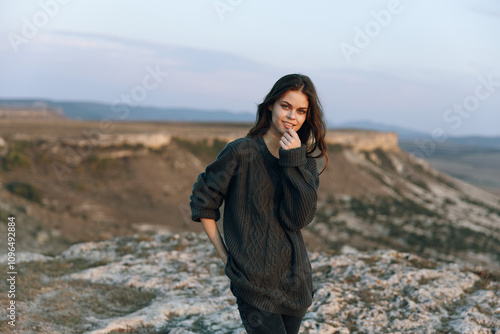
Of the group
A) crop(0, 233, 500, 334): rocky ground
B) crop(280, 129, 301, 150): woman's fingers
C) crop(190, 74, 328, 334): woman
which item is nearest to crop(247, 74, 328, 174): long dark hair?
crop(190, 74, 328, 334): woman

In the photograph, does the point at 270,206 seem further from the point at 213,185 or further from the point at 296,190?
the point at 213,185

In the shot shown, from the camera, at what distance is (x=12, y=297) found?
4664 millimetres

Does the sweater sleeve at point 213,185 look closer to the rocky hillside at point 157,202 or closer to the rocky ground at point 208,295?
the rocky ground at point 208,295

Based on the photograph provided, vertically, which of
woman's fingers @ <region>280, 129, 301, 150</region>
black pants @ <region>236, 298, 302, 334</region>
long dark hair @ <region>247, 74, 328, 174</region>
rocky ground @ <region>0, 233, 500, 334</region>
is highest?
long dark hair @ <region>247, 74, 328, 174</region>

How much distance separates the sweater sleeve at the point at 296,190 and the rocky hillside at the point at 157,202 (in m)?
12.9

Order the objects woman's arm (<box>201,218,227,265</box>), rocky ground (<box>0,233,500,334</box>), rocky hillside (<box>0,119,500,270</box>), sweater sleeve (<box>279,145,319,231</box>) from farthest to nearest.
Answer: rocky hillside (<box>0,119,500,270</box>) < rocky ground (<box>0,233,500,334</box>) < woman's arm (<box>201,218,227,265</box>) < sweater sleeve (<box>279,145,319,231</box>)

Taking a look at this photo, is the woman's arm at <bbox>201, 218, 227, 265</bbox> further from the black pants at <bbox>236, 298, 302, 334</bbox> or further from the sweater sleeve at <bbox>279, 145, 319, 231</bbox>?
the sweater sleeve at <bbox>279, 145, 319, 231</bbox>

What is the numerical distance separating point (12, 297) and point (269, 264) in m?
3.67

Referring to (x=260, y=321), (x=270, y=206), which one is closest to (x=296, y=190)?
(x=270, y=206)

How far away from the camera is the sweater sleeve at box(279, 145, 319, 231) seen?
2342 millimetres

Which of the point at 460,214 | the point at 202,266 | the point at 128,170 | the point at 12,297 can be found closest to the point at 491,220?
the point at 460,214

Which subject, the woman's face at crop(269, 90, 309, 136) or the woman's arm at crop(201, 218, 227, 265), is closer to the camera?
the woman's face at crop(269, 90, 309, 136)

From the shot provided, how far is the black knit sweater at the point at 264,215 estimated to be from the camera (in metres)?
2.38

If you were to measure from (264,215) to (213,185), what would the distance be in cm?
35
